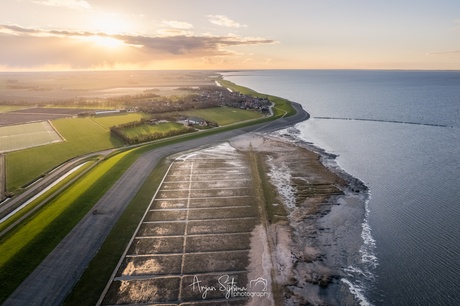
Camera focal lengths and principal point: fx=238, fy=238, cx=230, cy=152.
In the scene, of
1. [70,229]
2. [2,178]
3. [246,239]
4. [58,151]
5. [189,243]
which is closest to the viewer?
[189,243]

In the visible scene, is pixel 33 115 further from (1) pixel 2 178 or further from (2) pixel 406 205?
(2) pixel 406 205

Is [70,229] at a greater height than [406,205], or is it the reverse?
[406,205]

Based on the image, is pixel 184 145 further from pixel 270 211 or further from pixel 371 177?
pixel 371 177

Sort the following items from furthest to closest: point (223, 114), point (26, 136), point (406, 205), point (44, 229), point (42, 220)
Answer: point (223, 114) → point (26, 136) → point (406, 205) → point (42, 220) → point (44, 229)

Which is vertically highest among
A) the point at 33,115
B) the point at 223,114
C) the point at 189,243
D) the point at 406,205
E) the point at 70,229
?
the point at 223,114

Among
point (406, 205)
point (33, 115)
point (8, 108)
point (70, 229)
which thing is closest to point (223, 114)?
point (406, 205)

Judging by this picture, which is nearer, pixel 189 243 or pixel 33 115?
pixel 189 243
